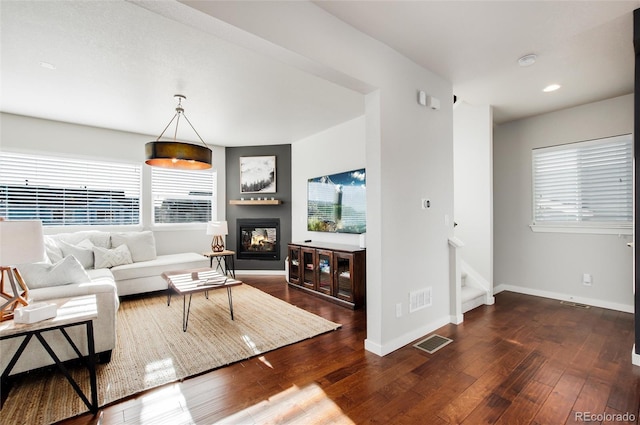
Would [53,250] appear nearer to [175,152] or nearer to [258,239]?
[175,152]

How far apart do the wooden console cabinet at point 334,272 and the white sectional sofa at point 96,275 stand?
1.69 meters

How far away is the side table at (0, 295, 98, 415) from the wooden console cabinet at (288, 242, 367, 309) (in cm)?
266

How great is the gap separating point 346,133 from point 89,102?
3.48m

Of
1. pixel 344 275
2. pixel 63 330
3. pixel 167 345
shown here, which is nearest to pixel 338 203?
pixel 344 275

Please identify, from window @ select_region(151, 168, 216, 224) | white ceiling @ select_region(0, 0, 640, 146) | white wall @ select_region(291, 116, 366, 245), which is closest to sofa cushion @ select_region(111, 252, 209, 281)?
window @ select_region(151, 168, 216, 224)

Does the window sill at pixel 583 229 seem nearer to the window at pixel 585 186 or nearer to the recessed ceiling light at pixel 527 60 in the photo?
the window at pixel 585 186

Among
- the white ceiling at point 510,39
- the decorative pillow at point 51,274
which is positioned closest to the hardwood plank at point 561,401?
the white ceiling at point 510,39

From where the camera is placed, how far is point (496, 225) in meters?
4.74

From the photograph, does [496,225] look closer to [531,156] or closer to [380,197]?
[531,156]

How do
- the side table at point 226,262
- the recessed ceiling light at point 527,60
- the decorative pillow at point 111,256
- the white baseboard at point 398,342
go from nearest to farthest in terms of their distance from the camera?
the white baseboard at point 398,342
the recessed ceiling light at point 527,60
the decorative pillow at point 111,256
the side table at point 226,262

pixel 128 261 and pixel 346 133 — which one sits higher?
pixel 346 133

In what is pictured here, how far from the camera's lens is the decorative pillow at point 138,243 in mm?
4586

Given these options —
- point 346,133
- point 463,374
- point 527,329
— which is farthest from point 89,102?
point 527,329

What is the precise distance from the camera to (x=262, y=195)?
235 inches
